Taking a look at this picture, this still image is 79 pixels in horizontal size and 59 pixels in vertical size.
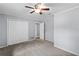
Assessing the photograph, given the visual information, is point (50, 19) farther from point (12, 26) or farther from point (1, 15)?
point (1, 15)

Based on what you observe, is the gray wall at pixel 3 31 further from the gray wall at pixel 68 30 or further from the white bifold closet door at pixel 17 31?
the gray wall at pixel 68 30

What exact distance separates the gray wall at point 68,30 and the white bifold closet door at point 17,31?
10.1ft

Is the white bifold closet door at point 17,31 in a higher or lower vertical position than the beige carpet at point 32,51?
higher

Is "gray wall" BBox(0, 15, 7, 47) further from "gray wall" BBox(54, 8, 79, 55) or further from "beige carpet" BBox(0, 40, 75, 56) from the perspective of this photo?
"gray wall" BBox(54, 8, 79, 55)

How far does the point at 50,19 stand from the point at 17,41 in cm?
349

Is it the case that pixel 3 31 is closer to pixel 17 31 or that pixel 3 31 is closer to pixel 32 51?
pixel 17 31

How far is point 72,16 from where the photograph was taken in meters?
3.50

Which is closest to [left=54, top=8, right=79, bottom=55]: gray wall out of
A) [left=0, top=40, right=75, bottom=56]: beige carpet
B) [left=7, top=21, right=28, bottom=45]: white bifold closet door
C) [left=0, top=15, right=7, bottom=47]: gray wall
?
[left=0, top=40, right=75, bottom=56]: beige carpet

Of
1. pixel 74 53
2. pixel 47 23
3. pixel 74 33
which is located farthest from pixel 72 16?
pixel 47 23

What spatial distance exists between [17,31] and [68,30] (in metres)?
4.00

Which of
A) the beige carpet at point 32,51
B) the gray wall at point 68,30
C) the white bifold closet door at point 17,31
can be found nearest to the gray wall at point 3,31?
the white bifold closet door at point 17,31

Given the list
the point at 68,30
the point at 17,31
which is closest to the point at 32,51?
the point at 68,30

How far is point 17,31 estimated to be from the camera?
5.89 m

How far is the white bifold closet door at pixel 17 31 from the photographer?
523cm
